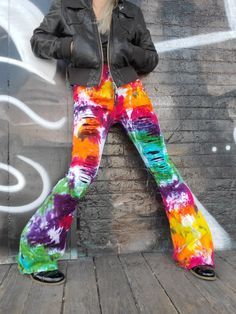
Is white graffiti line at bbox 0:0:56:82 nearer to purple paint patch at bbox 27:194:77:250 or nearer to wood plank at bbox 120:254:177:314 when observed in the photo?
purple paint patch at bbox 27:194:77:250

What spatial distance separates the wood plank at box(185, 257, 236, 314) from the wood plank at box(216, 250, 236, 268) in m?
0.22

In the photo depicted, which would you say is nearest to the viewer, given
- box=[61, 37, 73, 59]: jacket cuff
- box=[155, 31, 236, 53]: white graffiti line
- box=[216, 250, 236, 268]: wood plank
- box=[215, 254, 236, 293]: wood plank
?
box=[215, 254, 236, 293]: wood plank

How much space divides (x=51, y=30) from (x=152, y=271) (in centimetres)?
174

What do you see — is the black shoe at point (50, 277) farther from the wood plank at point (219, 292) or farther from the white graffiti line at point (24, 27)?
the white graffiti line at point (24, 27)

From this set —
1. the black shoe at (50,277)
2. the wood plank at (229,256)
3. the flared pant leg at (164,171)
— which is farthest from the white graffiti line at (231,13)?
the black shoe at (50,277)

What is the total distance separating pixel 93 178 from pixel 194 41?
4.75 ft

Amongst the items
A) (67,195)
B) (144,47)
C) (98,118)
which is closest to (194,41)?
(144,47)

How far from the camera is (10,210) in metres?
2.58

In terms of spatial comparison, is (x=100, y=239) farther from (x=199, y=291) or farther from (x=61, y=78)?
(x=61, y=78)

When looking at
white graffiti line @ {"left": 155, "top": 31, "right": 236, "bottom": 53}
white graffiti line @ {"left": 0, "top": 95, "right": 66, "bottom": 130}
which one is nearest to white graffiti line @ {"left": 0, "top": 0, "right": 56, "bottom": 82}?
white graffiti line @ {"left": 0, "top": 95, "right": 66, "bottom": 130}

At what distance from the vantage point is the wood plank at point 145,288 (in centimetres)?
177

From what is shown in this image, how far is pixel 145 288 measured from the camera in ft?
6.59

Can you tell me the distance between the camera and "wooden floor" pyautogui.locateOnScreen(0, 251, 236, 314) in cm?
177

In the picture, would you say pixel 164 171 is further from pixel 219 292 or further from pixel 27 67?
pixel 27 67
